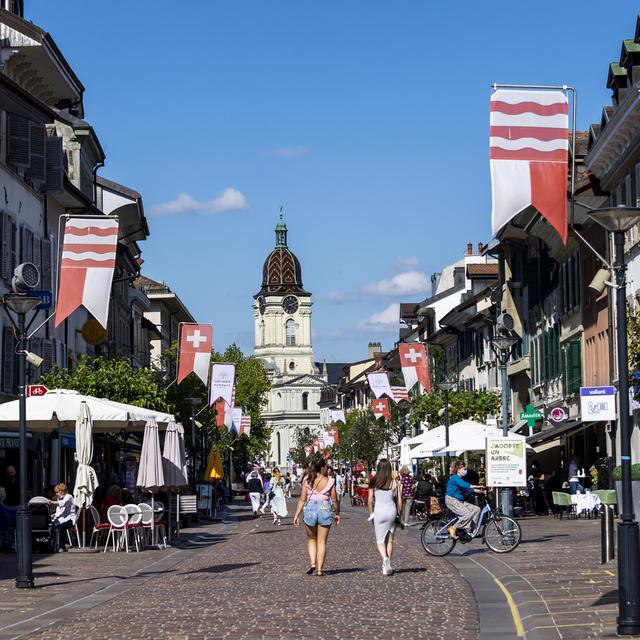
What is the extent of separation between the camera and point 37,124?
44281 mm

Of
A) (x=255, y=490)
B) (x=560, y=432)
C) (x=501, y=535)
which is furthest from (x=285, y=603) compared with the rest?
(x=255, y=490)

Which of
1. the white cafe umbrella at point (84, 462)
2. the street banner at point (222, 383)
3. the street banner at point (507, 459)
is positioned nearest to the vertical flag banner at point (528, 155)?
the street banner at point (507, 459)

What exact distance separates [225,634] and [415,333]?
3911 inches

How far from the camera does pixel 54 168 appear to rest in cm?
4731

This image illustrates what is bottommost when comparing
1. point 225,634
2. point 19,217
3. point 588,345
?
point 225,634

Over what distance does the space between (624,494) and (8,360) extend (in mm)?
29377

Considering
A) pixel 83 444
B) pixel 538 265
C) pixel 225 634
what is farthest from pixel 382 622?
pixel 538 265

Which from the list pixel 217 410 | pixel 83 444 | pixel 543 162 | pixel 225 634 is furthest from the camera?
pixel 217 410

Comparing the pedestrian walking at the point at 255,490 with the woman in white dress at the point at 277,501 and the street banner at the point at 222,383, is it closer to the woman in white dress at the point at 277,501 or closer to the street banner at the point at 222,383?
the street banner at the point at 222,383

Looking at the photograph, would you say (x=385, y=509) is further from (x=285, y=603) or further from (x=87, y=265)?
(x=87, y=265)

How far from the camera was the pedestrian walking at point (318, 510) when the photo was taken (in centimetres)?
2147

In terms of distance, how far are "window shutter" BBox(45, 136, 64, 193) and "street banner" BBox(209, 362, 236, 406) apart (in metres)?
8.34

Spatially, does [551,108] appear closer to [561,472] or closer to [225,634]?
[225,634]

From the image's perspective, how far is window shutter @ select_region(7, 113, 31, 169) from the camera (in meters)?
43.5
